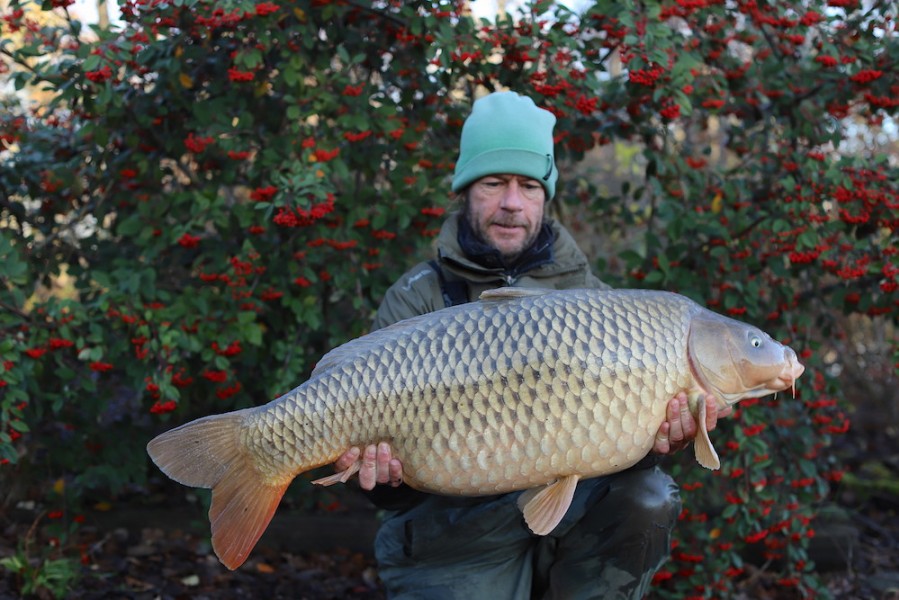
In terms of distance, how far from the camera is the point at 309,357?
2746 millimetres

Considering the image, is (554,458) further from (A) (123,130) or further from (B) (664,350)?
(A) (123,130)

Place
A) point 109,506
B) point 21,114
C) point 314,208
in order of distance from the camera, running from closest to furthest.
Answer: point 314,208 → point 21,114 → point 109,506

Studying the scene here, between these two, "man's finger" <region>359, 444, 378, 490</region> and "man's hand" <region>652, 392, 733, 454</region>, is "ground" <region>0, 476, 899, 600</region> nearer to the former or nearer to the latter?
"man's finger" <region>359, 444, 378, 490</region>

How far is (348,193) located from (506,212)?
0.54 meters

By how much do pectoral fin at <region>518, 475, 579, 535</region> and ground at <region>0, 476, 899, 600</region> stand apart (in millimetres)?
1189

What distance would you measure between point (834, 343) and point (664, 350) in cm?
253

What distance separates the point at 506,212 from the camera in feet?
6.93

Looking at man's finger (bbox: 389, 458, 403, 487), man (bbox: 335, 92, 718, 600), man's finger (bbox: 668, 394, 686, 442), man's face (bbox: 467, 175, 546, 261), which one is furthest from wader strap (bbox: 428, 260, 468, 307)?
man's finger (bbox: 668, 394, 686, 442)

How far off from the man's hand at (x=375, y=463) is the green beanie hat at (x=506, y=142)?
71cm

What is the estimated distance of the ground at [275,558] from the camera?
2586 mm

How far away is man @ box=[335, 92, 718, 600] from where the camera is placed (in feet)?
6.14

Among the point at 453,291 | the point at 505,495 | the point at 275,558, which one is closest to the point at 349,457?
the point at 505,495

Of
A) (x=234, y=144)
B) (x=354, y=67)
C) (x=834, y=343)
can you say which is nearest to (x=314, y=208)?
(x=234, y=144)

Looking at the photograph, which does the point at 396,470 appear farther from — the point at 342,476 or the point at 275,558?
the point at 275,558
